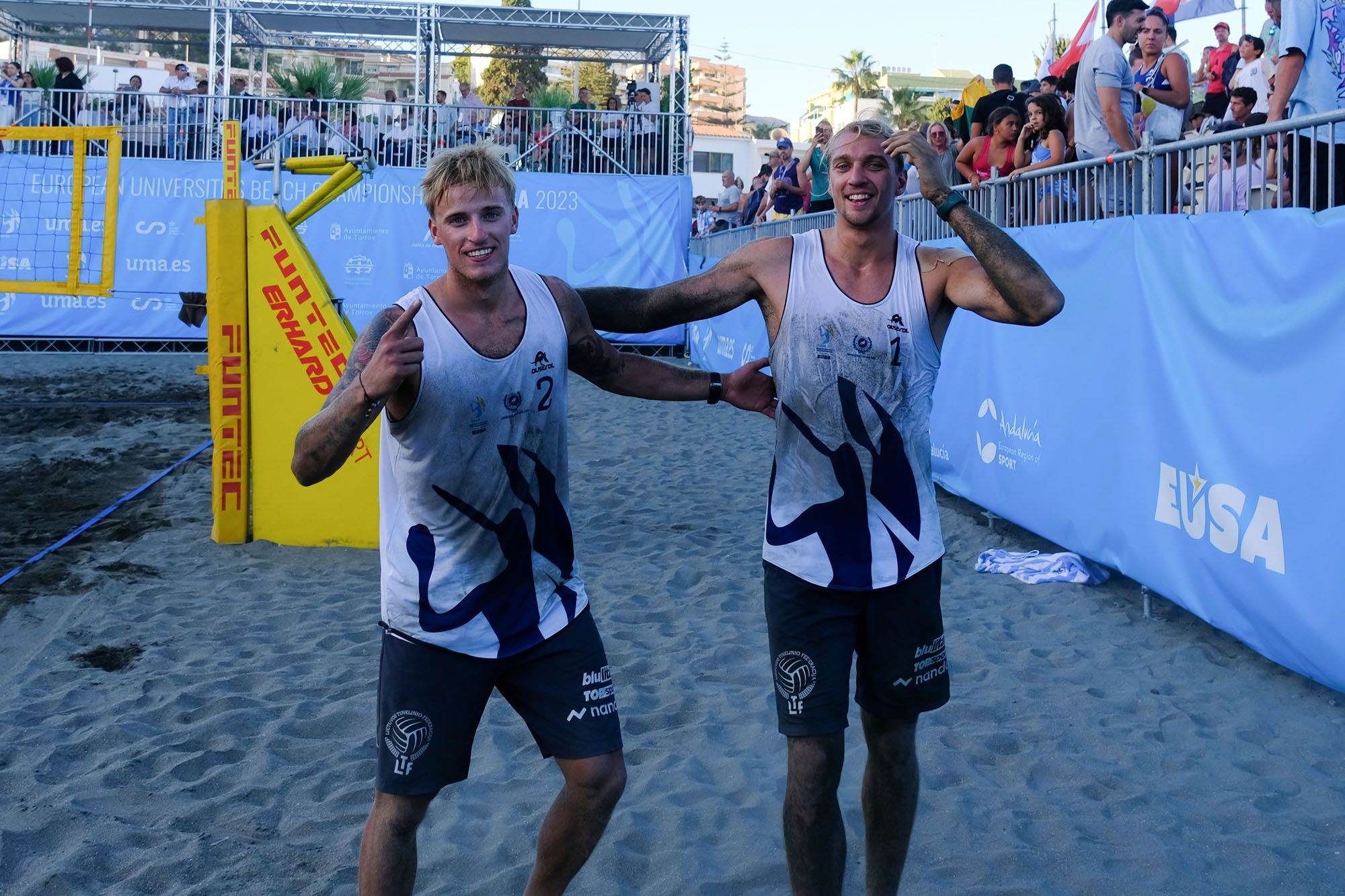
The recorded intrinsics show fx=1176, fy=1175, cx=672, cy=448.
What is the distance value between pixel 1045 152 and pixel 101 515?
6892 millimetres

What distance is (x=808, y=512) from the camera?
2994 millimetres

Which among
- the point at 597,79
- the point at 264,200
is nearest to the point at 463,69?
the point at 597,79

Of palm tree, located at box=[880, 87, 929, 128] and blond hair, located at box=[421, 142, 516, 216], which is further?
palm tree, located at box=[880, 87, 929, 128]

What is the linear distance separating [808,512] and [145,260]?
51.7 feet

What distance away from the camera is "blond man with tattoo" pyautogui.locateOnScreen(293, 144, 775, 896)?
2.62 metres

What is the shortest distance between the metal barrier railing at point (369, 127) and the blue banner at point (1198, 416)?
1206 cm

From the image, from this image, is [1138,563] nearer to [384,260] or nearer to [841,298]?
[841,298]

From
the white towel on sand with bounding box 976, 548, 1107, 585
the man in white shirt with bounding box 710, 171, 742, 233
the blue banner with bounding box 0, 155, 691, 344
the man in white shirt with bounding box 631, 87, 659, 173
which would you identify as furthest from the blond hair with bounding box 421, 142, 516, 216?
the man in white shirt with bounding box 710, 171, 742, 233

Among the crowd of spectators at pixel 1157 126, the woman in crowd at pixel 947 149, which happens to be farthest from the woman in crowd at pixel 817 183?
the woman in crowd at pixel 947 149

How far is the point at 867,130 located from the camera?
9.79 feet

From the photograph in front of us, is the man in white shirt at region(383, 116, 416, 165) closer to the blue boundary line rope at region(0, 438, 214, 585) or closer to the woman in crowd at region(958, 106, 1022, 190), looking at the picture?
the blue boundary line rope at region(0, 438, 214, 585)

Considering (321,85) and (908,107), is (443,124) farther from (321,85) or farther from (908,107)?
(908,107)

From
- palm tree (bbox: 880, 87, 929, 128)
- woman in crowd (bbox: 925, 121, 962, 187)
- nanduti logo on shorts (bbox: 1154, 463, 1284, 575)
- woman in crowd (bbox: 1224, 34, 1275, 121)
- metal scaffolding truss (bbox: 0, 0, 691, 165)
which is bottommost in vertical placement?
nanduti logo on shorts (bbox: 1154, 463, 1284, 575)

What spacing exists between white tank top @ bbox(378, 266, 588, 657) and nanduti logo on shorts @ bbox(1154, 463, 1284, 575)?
333 centimetres
